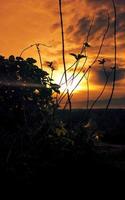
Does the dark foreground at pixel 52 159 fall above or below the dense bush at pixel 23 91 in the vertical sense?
below

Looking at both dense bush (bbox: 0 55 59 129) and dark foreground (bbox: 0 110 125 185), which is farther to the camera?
dense bush (bbox: 0 55 59 129)

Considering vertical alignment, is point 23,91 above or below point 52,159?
above

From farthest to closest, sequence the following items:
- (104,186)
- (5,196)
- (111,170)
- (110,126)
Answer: (110,126) < (111,170) < (104,186) < (5,196)

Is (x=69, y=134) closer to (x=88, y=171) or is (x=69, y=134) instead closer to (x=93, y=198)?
(x=88, y=171)

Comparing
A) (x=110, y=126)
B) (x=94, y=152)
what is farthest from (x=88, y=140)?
(x=110, y=126)

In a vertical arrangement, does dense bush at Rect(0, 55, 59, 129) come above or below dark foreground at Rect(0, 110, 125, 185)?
above

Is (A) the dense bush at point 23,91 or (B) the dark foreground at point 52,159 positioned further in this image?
(A) the dense bush at point 23,91

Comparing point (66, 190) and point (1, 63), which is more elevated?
point (1, 63)

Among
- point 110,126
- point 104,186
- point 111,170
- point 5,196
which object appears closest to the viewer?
point 5,196

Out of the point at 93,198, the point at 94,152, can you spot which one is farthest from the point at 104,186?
the point at 94,152

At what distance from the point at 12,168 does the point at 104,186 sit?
139cm

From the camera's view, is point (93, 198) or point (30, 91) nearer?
point (93, 198)

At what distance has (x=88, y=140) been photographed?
8906 mm

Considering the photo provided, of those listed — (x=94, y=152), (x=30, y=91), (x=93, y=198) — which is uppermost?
(x=30, y=91)
